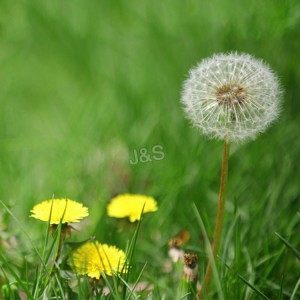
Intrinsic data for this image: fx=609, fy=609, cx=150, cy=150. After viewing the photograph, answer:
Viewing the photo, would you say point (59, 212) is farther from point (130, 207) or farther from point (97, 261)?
point (130, 207)

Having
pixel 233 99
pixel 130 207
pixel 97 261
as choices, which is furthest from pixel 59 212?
pixel 233 99

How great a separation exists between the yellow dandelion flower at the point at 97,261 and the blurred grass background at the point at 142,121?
0.25 m

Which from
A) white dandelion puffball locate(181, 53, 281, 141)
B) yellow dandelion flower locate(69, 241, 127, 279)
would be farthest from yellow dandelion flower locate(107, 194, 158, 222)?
white dandelion puffball locate(181, 53, 281, 141)

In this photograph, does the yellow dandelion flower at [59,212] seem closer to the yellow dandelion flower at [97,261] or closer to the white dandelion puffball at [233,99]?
the yellow dandelion flower at [97,261]

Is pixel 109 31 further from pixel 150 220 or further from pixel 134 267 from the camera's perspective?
pixel 134 267

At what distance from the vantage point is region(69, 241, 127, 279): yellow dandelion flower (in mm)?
1229

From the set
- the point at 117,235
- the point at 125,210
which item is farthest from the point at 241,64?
the point at 117,235

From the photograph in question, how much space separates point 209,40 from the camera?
2391mm

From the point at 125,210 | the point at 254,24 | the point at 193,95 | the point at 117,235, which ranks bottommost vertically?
the point at 117,235

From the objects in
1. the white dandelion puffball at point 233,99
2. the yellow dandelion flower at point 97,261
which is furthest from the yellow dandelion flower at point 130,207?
the white dandelion puffball at point 233,99

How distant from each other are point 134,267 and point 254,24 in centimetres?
101

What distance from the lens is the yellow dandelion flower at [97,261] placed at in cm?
123

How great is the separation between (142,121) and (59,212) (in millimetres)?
1197

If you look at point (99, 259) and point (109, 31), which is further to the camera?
point (109, 31)
